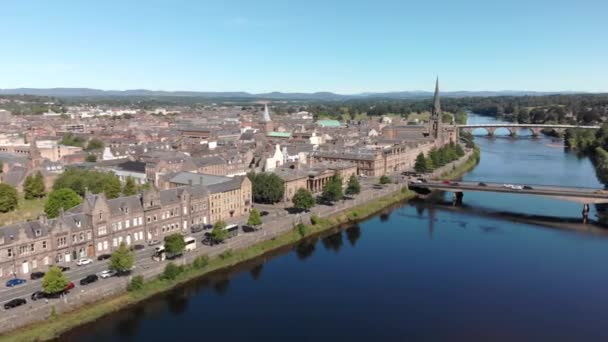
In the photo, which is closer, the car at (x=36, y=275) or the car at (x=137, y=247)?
the car at (x=36, y=275)

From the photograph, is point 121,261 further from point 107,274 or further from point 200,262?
point 200,262

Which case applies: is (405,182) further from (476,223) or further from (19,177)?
(19,177)

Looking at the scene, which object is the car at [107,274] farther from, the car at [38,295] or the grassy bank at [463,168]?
the grassy bank at [463,168]

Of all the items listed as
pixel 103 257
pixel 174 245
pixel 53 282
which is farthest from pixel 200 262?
pixel 53 282

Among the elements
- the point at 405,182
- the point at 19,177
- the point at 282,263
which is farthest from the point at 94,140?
the point at 282,263

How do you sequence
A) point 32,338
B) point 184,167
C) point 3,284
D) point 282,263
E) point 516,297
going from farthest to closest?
point 184,167
point 282,263
point 516,297
point 3,284
point 32,338

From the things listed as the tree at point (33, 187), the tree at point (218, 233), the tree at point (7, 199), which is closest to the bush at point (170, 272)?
the tree at point (218, 233)
